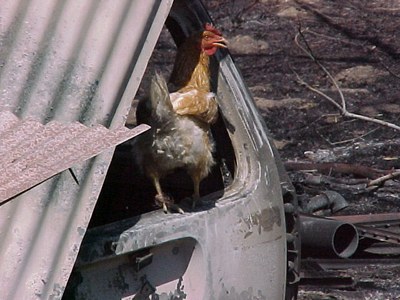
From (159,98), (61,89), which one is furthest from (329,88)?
(61,89)

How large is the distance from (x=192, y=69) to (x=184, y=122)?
201 mm

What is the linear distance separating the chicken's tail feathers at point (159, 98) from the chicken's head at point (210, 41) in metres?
0.19

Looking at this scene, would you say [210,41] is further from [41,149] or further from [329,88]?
[329,88]

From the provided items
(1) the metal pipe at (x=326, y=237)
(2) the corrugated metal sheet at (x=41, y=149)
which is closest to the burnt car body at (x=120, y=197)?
(1) the metal pipe at (x=326, y=237)

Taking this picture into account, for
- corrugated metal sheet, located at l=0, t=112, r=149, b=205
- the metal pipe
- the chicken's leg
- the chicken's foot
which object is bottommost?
the metal pipe

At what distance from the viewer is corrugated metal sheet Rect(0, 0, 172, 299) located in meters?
2.89

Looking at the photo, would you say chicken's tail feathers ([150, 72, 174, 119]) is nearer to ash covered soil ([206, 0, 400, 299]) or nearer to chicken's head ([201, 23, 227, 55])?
chicken's head ([201, 23, 227, 55])

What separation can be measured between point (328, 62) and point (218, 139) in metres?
4.49

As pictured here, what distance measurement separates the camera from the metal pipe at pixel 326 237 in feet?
13.6

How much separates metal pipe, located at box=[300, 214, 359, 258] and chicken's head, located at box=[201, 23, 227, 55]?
657mm

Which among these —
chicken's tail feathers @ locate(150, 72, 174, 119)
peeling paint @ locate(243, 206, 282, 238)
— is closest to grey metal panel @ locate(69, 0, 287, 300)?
peeling paint @ locate(243, 206, 282, 238)

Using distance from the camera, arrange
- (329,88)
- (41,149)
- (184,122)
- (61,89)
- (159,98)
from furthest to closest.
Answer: (329,88)
(184,122)
(159,98)
(61,89)
(41,149)

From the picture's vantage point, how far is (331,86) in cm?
788

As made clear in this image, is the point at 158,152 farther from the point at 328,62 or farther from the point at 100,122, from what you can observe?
the point at 328,62
